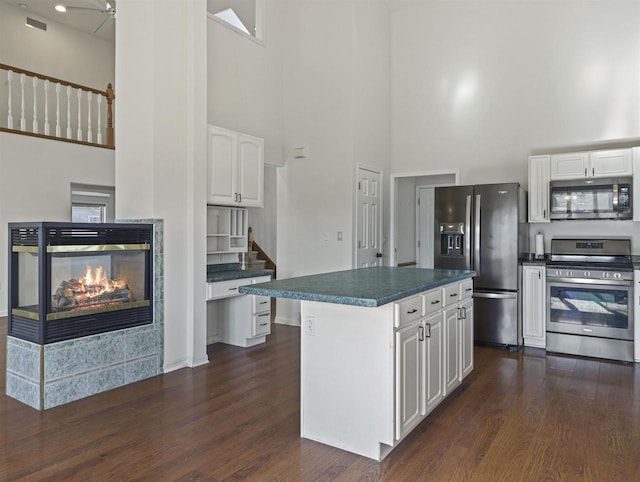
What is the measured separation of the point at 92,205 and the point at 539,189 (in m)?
7.52

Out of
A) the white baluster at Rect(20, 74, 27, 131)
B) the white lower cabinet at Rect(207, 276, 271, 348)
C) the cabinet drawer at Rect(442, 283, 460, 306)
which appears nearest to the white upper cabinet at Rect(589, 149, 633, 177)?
the cabinet drawer at Rect(442, 283, 460, 306)

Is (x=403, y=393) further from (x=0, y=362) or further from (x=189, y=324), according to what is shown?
(x=0, y=362)

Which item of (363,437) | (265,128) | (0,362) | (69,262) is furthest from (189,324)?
(265,128)

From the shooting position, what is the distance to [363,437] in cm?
254

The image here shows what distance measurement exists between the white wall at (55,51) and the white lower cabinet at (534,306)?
831 centimetres

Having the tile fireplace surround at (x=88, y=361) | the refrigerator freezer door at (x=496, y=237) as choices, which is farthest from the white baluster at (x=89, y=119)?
the refrigerator freezer door at (x=496, y=237)

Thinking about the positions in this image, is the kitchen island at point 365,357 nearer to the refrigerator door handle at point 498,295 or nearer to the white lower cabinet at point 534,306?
the refrigerator door handle at point 498,295

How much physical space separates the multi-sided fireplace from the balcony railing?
3988 mm

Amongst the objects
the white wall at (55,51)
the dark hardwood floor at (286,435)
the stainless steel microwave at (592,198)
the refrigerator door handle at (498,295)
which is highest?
the white wall at (55,51)

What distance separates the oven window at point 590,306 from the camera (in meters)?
4.44

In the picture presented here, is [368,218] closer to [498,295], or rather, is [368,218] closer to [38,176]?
[498,295]

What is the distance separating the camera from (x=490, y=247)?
501cm

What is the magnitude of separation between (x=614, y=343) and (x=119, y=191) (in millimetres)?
5012

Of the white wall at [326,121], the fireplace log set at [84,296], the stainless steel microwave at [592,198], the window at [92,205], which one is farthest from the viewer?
the window at [92,205]
